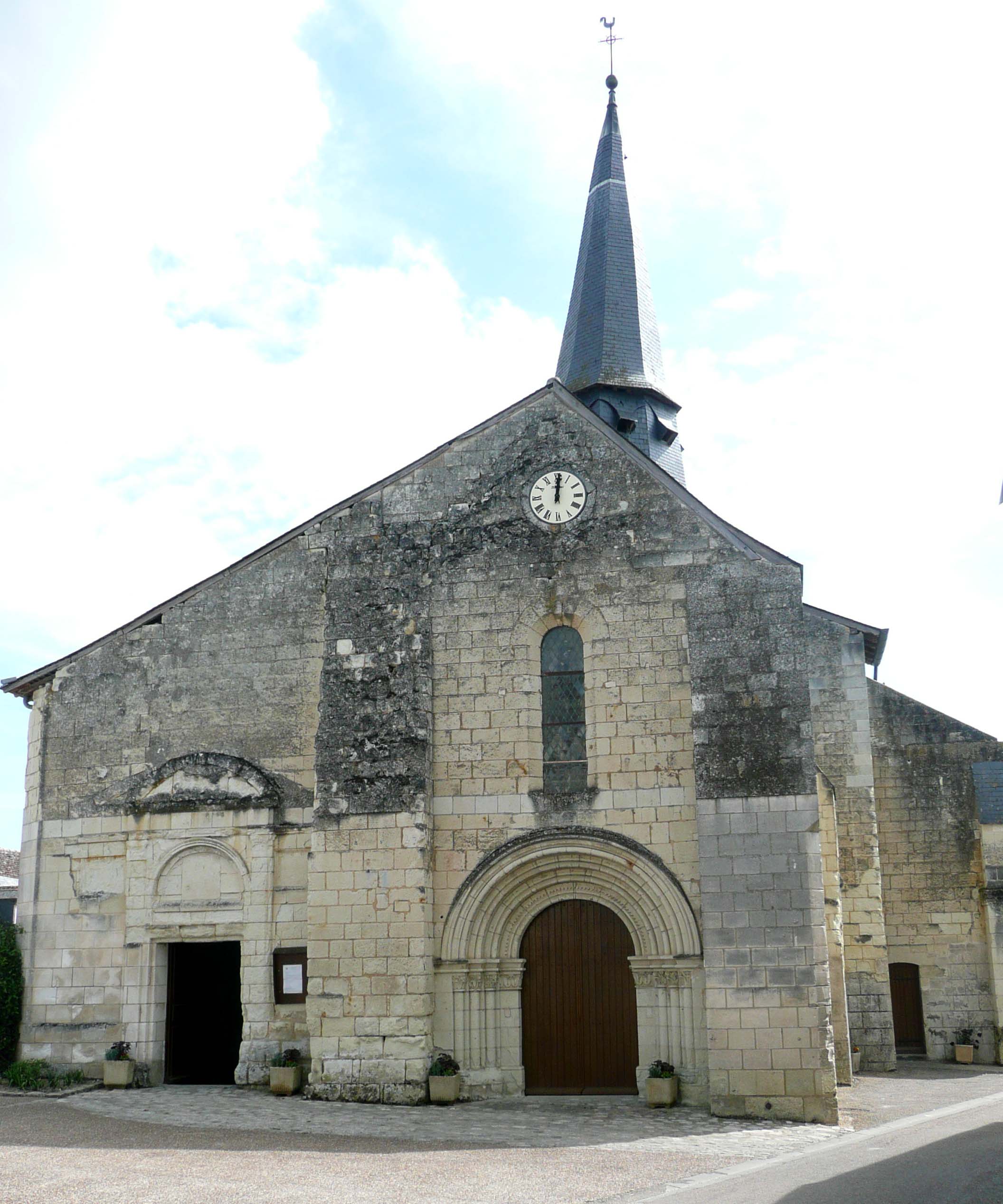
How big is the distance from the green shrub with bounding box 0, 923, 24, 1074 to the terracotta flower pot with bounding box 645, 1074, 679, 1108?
7.03 metres

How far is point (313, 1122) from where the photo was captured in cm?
1041

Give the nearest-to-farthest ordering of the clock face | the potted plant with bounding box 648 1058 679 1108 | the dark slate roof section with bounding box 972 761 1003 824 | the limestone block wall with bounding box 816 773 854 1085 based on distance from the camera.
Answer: the potted plant with bounding box 648 1058 679 1108 < the limestone block wall with bounding box 816 773 854 1085 < the clock face < the dark slate roof section with bounding box 972 761 1003 824

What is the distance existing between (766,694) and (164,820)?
6.74 m

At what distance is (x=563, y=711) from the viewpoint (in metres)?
12.4

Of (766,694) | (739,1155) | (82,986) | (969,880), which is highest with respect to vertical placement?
(766,694)

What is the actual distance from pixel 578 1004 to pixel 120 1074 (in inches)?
194

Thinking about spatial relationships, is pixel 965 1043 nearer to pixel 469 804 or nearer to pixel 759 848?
pixel 759 848

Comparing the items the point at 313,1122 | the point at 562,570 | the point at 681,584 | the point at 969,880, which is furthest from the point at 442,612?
the point at 969,880

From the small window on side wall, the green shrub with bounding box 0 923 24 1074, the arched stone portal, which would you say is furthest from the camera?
the green shrub with bounding box 0 923 24 1074

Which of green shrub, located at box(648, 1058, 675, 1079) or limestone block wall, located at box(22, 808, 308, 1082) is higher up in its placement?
limestone block wall, located at box(22, 808, 308, 1082)

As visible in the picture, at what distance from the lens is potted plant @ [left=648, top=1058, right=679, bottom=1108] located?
36.2ft

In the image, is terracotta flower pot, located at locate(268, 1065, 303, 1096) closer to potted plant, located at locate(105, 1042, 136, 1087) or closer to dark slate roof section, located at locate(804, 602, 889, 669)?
potted plant, located at locate(105, 1042, 136, 1087)

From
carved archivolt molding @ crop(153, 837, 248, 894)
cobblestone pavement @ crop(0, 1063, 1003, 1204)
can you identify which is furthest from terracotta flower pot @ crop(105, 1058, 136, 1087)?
carved archivolt molding @ crop(153, 837, 248, 894)

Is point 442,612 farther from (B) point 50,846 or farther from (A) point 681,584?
(B) point 50,846
